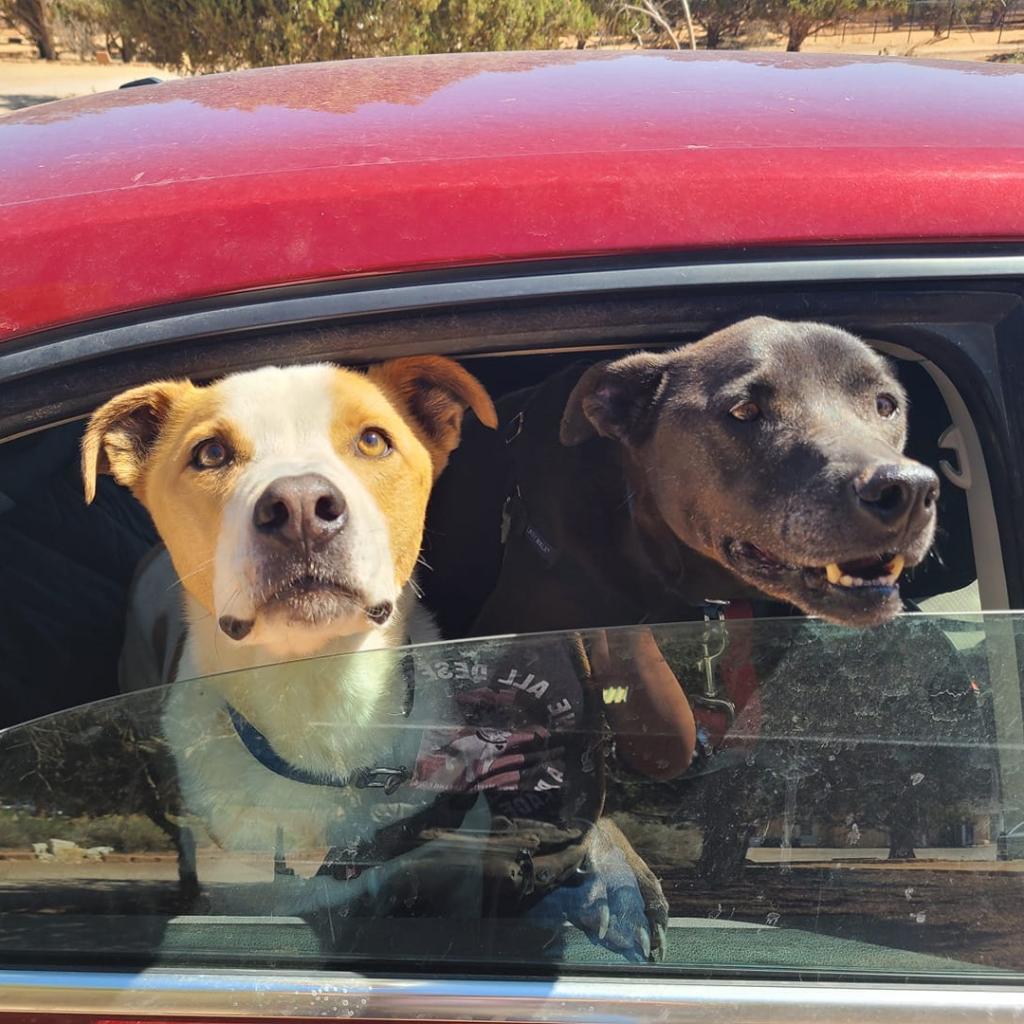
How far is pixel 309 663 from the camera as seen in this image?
172 cm

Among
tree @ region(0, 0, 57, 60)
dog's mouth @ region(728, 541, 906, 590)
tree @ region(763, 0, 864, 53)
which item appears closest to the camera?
dog's mouth @ region(728, 541, 906, 590)

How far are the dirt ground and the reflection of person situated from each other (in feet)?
87.8

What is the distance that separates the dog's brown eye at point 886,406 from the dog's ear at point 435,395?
0.71 meters

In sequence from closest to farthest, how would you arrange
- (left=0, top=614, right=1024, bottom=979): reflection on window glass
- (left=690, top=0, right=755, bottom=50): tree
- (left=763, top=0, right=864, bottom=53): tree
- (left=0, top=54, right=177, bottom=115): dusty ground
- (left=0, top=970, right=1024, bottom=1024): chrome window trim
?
(left=0, top=970, right=1024, bottom=1024): chrome window trim, (left=0, top=614, right=1024, bottom=979): reflection on window glass, (left=763, top=0, right=864, bottom=53): tree, (left=0, top=54, right=177, bottom=115): dusty ground, (left=690, top=0, right=755, bottom=50): tree

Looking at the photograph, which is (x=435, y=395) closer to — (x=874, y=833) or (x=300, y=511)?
(x=300, y=511)

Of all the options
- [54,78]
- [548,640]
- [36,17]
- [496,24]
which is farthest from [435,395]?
[36,17]

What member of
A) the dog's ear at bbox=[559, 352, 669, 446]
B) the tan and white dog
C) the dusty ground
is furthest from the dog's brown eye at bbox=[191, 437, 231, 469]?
the dusty ground

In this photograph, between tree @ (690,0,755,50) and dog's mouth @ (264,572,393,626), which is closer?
dog's mouth @ (264,572,393,626)

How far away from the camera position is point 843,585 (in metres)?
1.79

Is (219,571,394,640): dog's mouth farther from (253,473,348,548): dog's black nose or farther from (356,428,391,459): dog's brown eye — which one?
(356,428,391,459): dog's brown eye

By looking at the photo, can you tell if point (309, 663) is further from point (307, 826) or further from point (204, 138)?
point (204, 138)

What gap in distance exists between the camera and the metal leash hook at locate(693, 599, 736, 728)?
157 centimetres

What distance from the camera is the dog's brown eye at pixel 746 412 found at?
1975 mm

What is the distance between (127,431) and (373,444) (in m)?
0.43
